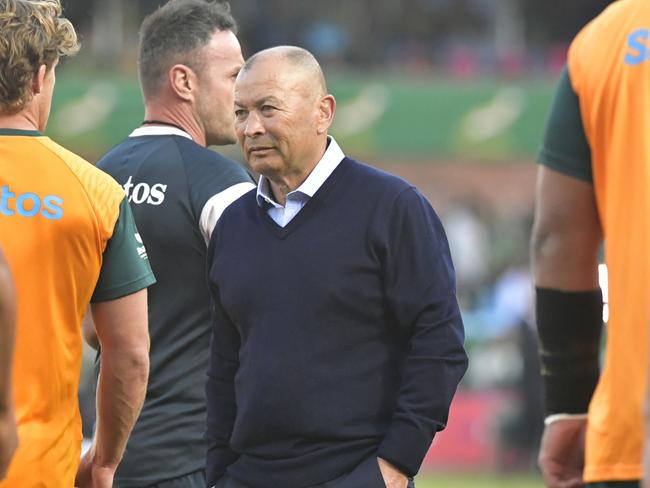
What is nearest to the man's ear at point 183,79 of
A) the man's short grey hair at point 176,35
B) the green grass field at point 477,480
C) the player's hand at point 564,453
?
the man's short grey hair at point 176,35

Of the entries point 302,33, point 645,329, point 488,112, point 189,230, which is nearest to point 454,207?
point 488,112

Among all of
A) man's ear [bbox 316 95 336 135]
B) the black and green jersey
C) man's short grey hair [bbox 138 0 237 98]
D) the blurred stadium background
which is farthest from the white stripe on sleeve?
the blurred stadium background

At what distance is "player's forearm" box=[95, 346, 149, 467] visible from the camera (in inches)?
159

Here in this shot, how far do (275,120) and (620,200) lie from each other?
52.6 inches

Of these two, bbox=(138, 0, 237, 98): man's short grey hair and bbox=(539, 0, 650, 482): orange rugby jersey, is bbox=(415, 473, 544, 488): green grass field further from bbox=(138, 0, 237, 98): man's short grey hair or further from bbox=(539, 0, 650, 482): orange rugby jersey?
bbox=(539, 0, 650, 482): orange rugby jersey

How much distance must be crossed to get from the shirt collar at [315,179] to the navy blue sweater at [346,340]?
49mm

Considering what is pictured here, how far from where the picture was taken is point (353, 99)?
21375 millimetres

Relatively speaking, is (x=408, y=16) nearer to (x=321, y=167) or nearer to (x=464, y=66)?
(x=464, y=66)

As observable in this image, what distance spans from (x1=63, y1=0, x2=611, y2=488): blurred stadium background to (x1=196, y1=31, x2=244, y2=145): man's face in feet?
37.6

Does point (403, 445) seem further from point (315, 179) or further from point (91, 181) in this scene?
point (91, 181)

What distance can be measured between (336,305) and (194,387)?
3.08 feet

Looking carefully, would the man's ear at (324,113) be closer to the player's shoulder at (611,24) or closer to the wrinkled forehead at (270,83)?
the wrinkled forehead at (270,83)

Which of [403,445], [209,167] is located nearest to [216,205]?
[209,167]

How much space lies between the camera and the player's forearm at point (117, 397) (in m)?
4.03
